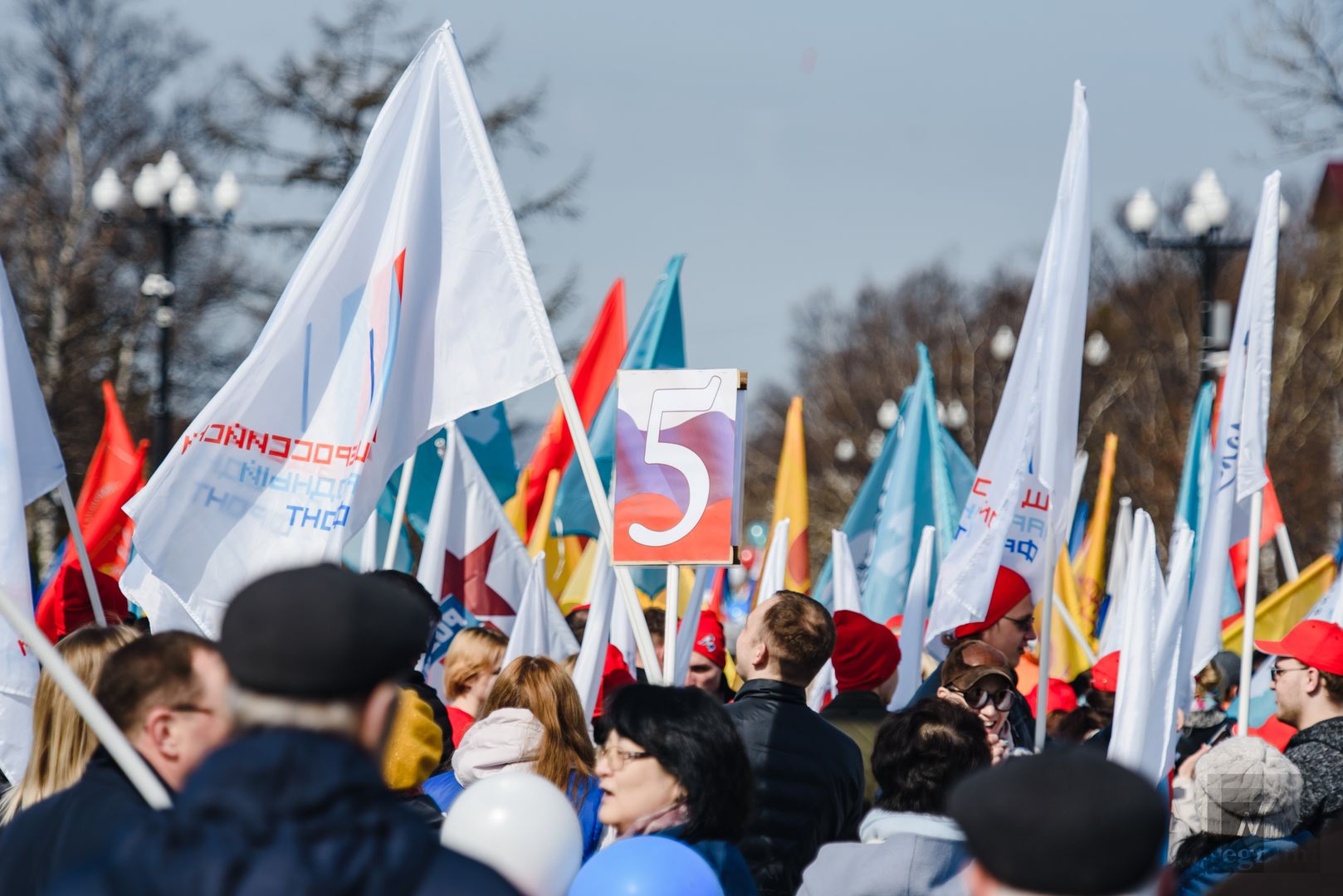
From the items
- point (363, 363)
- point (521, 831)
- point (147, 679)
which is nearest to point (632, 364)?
point (363, 363)

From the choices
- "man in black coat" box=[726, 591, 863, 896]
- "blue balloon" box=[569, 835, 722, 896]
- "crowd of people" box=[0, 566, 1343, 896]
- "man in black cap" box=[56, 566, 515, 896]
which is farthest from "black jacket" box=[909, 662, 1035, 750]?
Answer: "man in black cap" box=[56, 566, 515, 896]

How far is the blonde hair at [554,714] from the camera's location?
4586mm

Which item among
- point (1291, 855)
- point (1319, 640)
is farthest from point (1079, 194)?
point (1291, 855)

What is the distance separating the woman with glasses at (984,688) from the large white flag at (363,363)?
1.64m

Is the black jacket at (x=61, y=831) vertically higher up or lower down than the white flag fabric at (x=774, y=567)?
higher up

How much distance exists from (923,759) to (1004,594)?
2.79 meters

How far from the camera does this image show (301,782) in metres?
1.91

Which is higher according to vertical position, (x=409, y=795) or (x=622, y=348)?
(x=622, y=348)

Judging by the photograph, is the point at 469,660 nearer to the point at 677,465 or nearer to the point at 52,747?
the point at 677,465

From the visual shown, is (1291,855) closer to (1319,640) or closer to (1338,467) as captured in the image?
(1319,640)

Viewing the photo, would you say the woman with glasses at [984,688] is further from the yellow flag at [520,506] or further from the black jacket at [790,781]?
the yellow flag at [520,506]

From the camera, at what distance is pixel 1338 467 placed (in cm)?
3388

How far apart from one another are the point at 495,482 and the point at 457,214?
417 cm

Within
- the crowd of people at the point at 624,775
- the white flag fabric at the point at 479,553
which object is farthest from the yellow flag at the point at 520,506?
the crowd of people at the point at 624,775
